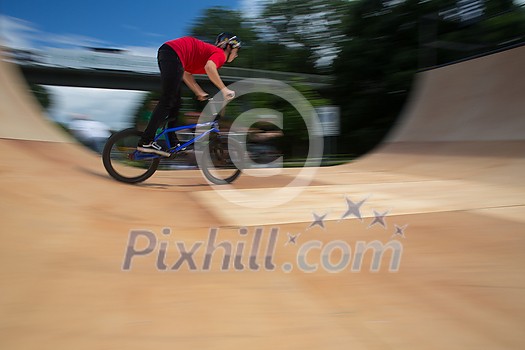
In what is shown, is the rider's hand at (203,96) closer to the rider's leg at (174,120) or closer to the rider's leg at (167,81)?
the rider's leg at (174,120)

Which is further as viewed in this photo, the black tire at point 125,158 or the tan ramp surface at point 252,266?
the black tire at point 125,158

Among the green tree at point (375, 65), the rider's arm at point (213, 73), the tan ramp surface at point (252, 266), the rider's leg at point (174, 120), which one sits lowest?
the tan ramp surface at point (252, 266)

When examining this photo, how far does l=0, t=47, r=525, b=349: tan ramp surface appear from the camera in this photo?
140 cm

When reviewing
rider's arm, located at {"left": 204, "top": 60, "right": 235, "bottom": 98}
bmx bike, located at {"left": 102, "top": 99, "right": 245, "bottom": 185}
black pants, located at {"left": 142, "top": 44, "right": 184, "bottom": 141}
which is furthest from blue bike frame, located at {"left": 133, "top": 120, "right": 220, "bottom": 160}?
rider's arm, located at {"left": 204, "top": 60, "right": 235, "bottom": 98}

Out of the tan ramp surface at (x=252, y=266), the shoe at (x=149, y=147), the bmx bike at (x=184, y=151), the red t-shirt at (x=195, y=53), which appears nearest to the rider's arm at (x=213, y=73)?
the red t-shirt at (x=195, y=53)

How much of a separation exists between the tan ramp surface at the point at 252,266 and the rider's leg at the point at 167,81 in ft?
2.21

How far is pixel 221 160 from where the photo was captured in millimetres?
4262

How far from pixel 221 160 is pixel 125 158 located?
0.98m

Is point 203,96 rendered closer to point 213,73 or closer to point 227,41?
point 213,73

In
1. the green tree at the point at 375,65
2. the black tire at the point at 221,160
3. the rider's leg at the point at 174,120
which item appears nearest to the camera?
the rider's leg at the point at 174,120

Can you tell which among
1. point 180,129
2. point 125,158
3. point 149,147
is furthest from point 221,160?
point 125,158

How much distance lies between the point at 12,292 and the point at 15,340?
0.31 m

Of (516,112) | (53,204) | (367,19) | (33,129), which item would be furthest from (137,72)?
(53,204)

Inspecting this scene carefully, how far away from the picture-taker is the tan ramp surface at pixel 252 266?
140 cm
